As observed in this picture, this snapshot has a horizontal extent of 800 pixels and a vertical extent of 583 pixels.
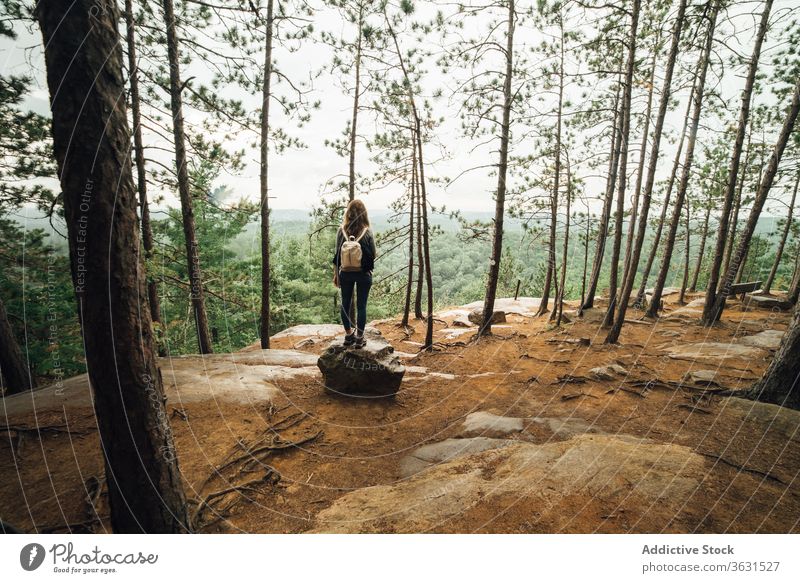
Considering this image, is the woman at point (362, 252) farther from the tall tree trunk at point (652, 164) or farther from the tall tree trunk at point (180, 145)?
the tall tree trunk at point (652, 164)

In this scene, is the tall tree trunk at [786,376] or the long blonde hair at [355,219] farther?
the long blonde hair at [355,219]

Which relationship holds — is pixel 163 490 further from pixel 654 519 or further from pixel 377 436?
pixel 654 519

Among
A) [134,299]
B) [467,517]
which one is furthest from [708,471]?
[134,299]

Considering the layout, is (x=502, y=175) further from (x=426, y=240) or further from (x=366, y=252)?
(x=366, y=252)

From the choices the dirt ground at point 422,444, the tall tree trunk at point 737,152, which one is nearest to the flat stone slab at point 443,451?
the dirt ground at point 422,444

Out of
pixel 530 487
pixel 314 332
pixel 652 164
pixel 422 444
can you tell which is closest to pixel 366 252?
pixel 422 444

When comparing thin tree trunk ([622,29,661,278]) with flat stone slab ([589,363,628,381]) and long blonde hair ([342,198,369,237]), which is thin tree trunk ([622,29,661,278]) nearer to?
flat stone slab ([589,363,628,381])

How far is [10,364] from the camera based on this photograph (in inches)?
283

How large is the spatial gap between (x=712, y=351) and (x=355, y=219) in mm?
9937

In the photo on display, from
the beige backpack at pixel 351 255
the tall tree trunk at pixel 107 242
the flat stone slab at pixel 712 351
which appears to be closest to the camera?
the tall tree trunk at pixel 107 242

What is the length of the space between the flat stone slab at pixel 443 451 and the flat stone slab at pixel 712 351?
6.99 m

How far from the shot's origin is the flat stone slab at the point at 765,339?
8.52 meters
